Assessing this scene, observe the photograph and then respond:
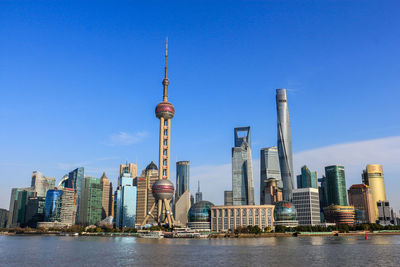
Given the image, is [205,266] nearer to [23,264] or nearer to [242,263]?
[242,263]

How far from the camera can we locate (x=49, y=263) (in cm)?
8706

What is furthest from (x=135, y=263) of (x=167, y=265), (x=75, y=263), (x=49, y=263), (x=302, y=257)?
(x=302, y=257)

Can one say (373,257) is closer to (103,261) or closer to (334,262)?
(334,262)

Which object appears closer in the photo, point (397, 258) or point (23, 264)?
point (23, 264)

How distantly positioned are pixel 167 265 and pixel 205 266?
8494mm

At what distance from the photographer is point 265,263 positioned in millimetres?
83000

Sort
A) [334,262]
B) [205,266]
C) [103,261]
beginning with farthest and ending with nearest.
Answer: [103,261], [334,262], [205,266]

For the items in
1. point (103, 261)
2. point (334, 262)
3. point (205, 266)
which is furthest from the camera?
point (103, 261)

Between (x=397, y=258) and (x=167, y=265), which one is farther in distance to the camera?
(x=397, y=258)

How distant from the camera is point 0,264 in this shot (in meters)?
86.8

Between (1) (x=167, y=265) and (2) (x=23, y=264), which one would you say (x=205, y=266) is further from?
(2) (x=23, y=264)

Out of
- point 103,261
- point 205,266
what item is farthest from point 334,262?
point 103,261

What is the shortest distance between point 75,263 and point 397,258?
3070 inches

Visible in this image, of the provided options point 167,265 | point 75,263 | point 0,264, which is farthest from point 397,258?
point 0,264
